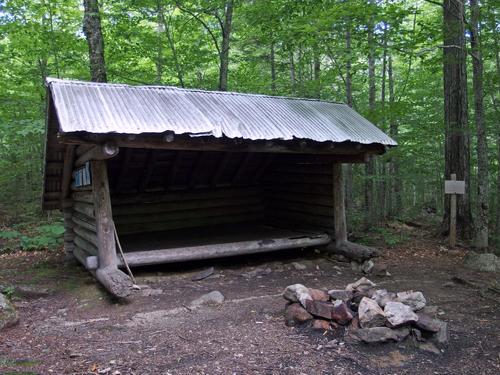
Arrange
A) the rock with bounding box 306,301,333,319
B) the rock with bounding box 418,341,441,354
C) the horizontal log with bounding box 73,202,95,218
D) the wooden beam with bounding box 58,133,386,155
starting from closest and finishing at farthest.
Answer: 1. the rock with bounding box 418,341,441,354
2. the rock with bounding box 306,301,333,319
3. the wooden beam with bounding box 58,133,386,155
4. the horizontal log with bounding box 73,202,95,218

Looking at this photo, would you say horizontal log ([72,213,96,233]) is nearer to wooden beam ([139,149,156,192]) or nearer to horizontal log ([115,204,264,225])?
horizontal log ([115,204,264,225])

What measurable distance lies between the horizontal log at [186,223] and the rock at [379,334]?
6575 mm

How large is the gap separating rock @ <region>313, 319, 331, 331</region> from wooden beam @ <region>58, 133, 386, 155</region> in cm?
301

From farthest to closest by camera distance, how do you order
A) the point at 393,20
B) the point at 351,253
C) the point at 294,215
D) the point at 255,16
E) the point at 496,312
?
1. the point at 255,16
2. the point at 294,215
3. the point at 393,20
4. the point at 351,253
5. the point at 496,312

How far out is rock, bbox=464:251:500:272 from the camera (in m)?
6.91

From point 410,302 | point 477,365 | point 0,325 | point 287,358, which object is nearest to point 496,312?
point 410,302

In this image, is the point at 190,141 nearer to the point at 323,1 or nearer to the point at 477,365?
the point at 477,365

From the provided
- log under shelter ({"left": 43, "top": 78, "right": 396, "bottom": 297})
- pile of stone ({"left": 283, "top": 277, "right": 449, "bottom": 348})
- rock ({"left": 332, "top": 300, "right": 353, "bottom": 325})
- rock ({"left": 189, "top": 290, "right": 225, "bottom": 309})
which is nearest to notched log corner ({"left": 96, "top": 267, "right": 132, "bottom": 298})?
log under shelter ({"left": 43, "top": 78, "right": 396, "bottom": 297})

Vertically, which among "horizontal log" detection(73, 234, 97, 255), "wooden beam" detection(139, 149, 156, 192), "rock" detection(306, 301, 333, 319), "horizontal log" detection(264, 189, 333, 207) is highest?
"wooden beam" detection(139, 149, 156, 192)

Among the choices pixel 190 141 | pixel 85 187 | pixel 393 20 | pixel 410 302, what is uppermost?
pixel 393 20

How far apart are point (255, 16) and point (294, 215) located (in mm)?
5693

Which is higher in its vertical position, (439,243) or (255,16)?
(255,16)

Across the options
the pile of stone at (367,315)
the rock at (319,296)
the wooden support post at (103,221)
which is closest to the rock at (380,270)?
the pile of stone at (367,315)

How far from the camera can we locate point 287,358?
3688 mm
